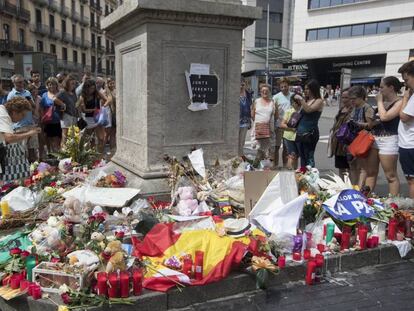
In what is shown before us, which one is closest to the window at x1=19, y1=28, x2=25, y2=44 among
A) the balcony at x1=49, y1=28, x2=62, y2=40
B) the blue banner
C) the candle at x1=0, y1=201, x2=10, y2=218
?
the balcony at x1=49, y1=28, x2=62, y2=40

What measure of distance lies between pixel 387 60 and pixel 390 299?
4107 cm

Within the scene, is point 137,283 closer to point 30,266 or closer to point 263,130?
point 30,266

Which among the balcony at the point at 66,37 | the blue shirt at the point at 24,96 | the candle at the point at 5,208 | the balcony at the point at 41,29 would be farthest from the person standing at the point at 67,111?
the balcony at the point at 66,37

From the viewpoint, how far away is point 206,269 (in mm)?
3117

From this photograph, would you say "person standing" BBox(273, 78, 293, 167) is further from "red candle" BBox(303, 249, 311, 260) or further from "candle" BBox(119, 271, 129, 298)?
"candle" BBox(119, 271, 129, 298)

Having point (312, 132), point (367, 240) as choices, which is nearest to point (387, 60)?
point (312, 132)

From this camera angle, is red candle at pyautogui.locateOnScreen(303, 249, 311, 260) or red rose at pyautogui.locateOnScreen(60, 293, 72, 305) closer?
red rose at pyautogui.locateOnScreen(60, 293, 72, 305)

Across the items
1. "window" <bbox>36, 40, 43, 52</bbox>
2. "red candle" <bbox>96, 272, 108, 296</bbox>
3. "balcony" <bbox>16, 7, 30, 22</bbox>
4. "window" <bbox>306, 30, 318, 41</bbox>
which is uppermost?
"balcony" <bbox>16, 7, 30, 22</bbox>

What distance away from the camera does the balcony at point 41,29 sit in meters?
47.6

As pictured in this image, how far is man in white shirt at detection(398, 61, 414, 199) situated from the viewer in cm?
461

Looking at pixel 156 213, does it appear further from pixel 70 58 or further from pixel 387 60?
pixel 70 58

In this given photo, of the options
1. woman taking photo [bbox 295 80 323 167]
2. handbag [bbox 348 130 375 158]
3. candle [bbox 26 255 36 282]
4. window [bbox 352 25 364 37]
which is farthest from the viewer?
window [bbox 352 25 364 37]

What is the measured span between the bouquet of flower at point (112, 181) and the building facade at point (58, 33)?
28.8 metres

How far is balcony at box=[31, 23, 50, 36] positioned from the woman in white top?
4656 cm
